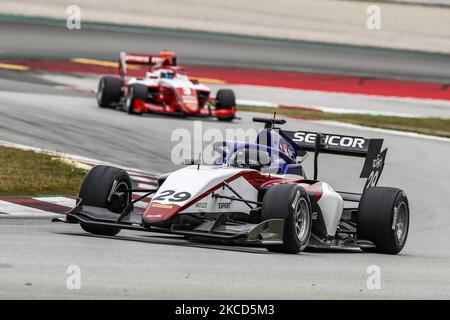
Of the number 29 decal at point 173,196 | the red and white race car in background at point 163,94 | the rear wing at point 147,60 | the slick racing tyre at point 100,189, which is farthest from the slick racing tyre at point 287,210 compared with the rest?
the rear wing at point 147,60

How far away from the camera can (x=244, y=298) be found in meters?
8.30

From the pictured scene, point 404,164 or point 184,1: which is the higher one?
point 184,1

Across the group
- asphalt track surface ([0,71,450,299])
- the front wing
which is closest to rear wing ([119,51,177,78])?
asphalt track surface ([0,71,450,299])

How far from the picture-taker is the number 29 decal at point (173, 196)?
1112cm

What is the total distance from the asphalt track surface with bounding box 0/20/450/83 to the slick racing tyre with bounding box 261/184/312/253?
2526 cm

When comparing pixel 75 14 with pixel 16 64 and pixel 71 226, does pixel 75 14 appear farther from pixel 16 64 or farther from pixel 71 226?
pixel 71 226

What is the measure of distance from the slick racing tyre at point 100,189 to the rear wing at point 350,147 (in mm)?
2646

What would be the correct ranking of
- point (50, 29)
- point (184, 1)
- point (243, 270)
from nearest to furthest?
point (243, 270) → point (50, 29) → point (184, 1)

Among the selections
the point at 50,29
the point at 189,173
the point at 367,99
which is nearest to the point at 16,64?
the point at 50,29

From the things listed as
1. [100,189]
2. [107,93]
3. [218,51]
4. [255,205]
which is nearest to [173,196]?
[100,189]

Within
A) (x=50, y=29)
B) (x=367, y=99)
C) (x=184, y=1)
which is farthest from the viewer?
(x=184, y=1)

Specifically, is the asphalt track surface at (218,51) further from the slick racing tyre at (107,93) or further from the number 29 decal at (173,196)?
the number 29 decal at (173,196)

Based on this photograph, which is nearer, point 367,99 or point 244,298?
point 244,298
